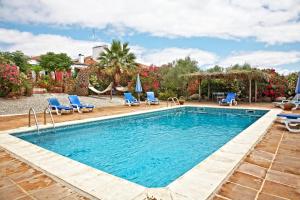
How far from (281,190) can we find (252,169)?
702mm

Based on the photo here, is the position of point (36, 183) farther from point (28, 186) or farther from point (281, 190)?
point (281, 190)

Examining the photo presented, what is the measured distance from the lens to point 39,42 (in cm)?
4541

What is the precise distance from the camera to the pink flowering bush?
12.6 m

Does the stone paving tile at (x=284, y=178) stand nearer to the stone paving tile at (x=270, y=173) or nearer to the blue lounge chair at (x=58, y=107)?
the stone paving tile at (x=270, y=173)

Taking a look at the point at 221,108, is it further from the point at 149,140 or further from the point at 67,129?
the point at 67,129

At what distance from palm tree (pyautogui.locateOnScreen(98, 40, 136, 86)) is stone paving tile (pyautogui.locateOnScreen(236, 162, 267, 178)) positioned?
17834 millimetres

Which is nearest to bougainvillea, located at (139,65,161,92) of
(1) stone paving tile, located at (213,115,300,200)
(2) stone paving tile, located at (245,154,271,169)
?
(1) stone paving tile, located at (213,115,300,200)

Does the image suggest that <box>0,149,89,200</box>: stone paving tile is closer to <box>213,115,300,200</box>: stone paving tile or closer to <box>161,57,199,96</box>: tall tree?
<box>213,115,300,200</box>: stone paving tile

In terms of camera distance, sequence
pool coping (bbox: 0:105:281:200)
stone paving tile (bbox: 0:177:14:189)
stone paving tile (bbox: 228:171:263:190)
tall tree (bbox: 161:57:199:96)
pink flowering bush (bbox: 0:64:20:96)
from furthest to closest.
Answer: tall tree (bbox: 161:57:199:96)
pink flowering bush (bbox: 0:64:20:96)
stone paving tile (bbox: 0:177:14:189)
stone paving tile (bbox: 228:171:263:190)
pool coping (bbox: 0:105:281:200)

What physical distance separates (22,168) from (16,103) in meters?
10.2

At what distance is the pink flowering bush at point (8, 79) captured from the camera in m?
12.6

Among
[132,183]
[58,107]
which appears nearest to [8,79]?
[58,107]

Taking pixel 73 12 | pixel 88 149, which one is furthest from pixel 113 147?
pixel 73 12

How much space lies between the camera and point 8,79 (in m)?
12.7
